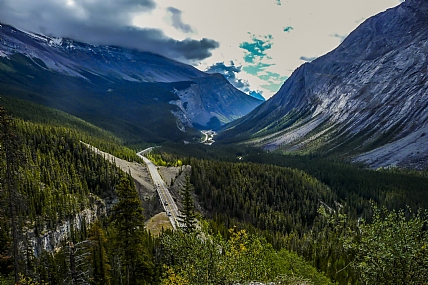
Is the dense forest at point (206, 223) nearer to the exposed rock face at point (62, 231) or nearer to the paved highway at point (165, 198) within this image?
the exposed rock face at point (62, 231)

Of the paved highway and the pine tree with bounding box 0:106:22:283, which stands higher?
the pine tree with bounding box 0:106:22:283

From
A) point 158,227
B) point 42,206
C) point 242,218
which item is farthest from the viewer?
point 242,218

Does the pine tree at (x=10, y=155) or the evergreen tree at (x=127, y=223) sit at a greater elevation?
the pine tree at (x=10, y=155)

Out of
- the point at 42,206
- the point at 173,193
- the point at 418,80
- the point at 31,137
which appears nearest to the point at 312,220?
the point at 173,193

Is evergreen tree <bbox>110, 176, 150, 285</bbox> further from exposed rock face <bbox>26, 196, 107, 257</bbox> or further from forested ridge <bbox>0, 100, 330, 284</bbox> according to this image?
exposed rock face <bbox>26, 196, 107, 257</bbox>

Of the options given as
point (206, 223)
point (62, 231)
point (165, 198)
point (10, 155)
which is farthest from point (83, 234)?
point (10, 155)

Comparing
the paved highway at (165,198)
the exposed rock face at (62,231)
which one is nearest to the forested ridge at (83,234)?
the exposed rock face at (62,231)

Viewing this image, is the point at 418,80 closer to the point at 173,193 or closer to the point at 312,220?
the point at 312,220

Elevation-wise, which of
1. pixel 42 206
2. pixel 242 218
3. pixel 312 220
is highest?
pixel 42 206

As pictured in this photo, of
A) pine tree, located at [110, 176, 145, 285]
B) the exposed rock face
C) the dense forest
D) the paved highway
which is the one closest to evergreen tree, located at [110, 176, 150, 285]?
pine tree, located at [110, 176, 145, 285]
